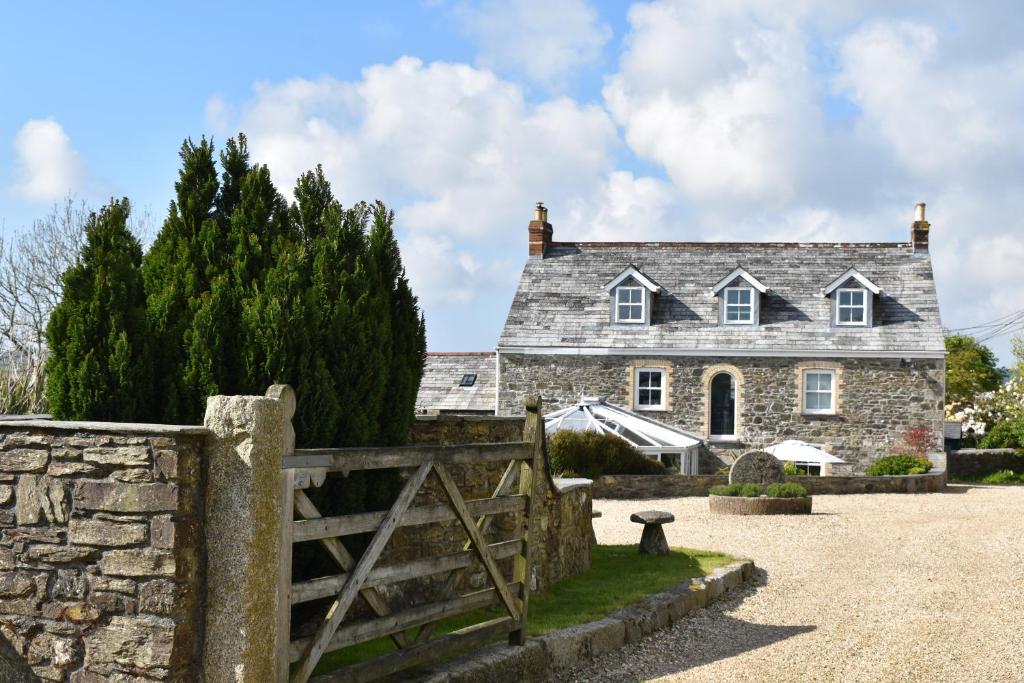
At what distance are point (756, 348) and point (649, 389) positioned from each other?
10.2ft

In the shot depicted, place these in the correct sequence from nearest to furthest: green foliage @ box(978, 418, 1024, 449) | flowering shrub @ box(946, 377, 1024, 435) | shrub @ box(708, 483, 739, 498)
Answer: shrub @ box(708, 483, 739, 498), green foliage @ box(978, 418, 1024, 449), flowering shrub @ box(946, 377, 1024, 435)

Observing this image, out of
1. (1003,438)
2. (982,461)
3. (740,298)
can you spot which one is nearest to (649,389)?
(740,298)

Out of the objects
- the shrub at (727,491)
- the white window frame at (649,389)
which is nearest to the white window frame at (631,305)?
the white window frame at (649,389)

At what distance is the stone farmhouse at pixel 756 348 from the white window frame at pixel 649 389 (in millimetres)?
31

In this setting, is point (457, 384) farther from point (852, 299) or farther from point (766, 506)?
point (766, 506)

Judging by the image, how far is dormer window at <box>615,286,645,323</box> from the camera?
29.2 m

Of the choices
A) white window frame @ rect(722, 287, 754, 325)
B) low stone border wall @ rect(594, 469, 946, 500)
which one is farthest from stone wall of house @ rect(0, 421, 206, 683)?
white window frame @ rect(722, 287, 754, 325)

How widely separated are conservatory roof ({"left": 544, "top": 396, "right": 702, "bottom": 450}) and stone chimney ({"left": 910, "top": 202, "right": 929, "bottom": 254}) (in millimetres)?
9437

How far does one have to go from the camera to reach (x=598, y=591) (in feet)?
31.9

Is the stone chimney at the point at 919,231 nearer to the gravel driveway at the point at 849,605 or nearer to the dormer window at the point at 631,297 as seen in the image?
the dormer window at the point at 631,297

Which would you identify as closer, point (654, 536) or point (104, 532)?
point (104, 532)

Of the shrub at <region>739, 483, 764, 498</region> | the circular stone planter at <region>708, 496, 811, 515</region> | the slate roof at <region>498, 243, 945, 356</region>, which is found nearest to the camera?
the circular stone planter at <region>708, 496, 811, 515</region>

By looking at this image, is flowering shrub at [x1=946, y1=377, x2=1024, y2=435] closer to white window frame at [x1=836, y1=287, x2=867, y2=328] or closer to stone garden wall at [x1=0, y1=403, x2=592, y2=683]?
white window frame at [x1=836, y1=287, x2=867, y2=328]

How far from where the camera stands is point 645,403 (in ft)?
94.2
